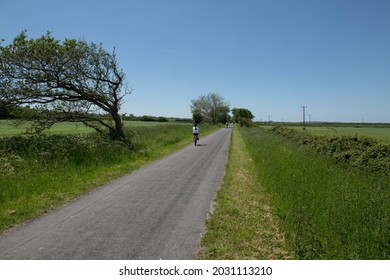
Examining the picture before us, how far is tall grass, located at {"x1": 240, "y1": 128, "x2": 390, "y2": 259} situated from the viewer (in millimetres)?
4746

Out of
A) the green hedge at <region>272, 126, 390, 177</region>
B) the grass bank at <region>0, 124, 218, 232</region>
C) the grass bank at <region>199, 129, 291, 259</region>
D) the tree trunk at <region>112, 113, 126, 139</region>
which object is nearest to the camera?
the grass bank at <region>199, 129, 291, 259</region>

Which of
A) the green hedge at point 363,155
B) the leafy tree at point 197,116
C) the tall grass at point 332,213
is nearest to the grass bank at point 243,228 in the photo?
the tall grass at point 332,213

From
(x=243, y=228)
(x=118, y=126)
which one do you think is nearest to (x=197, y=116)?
(x=118, y=126)

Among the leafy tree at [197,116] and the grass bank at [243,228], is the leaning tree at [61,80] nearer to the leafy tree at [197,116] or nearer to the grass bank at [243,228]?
the grass bank at [243,228]

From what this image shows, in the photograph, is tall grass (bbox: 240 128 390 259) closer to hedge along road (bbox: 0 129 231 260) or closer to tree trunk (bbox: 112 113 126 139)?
hedge along road (bbox: 0 129 231 260)

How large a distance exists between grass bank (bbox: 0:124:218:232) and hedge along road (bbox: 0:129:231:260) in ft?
1.88

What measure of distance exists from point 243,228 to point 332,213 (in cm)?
186

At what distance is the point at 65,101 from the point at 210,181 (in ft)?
41.8

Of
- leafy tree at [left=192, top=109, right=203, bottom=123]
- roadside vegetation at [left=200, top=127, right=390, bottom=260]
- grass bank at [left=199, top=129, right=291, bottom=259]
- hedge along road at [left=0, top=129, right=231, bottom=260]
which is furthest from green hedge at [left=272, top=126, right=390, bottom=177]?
leafy tree at [left=192, top=109, right=203, bottom=123]

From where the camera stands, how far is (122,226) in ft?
20.6

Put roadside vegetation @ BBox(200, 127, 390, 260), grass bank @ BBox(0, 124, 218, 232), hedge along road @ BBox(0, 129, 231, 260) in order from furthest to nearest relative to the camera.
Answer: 1. grass bank @ BBox(0, 124, 218, 232)
2. hedge along road @ BBox(0, 129, 231, 260)
3. roadside vegetation @ BBox(200, 127, 390, 260)

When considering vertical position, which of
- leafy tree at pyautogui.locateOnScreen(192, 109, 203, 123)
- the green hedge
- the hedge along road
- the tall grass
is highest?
leafy tree at pyautogui.locateOnScreen(192, 109, 203, 123)

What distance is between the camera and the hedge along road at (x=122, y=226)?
16.4 ft

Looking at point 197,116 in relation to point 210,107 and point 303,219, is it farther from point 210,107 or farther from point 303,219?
point 303,219
